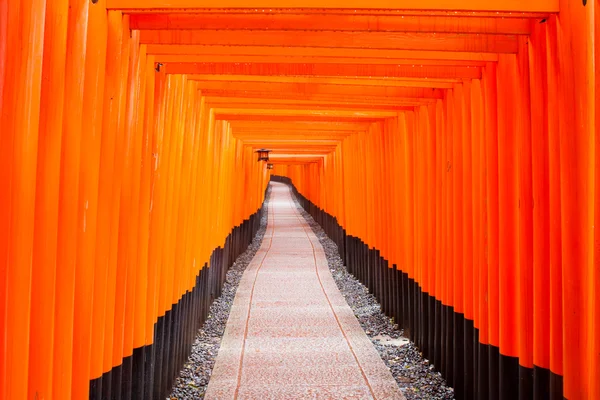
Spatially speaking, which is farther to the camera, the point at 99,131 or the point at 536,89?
the point at 536,89

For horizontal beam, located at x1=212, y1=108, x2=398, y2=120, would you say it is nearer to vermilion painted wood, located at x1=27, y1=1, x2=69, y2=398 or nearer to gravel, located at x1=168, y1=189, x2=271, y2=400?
gravel, located at x1=168, y1=189, x2=271, y2=400

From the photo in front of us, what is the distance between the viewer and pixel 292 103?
729 centimetres

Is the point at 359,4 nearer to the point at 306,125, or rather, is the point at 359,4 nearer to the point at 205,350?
the point at 205,350

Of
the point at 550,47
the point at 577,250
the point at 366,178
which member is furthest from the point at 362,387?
the point at 366,178

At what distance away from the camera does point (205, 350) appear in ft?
25.8

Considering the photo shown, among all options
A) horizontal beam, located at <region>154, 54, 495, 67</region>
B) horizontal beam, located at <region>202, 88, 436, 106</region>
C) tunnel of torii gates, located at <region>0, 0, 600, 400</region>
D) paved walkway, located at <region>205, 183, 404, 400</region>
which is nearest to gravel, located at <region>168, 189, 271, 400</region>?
paved walkway, located at <region>205, 183, 404, 400</region>

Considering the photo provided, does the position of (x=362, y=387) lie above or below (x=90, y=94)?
below

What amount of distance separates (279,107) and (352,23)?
12.3 ft

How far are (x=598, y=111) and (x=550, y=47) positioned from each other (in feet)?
2.47

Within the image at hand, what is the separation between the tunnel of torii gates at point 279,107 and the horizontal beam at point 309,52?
0.02m

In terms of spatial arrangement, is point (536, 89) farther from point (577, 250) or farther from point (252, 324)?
point (252, 324)

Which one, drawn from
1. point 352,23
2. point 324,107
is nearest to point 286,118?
point 324,107

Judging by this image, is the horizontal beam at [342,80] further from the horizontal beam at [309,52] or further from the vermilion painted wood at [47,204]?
the vermilion painted wood at [47,204]

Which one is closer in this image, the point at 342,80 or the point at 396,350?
the point at 342,80
